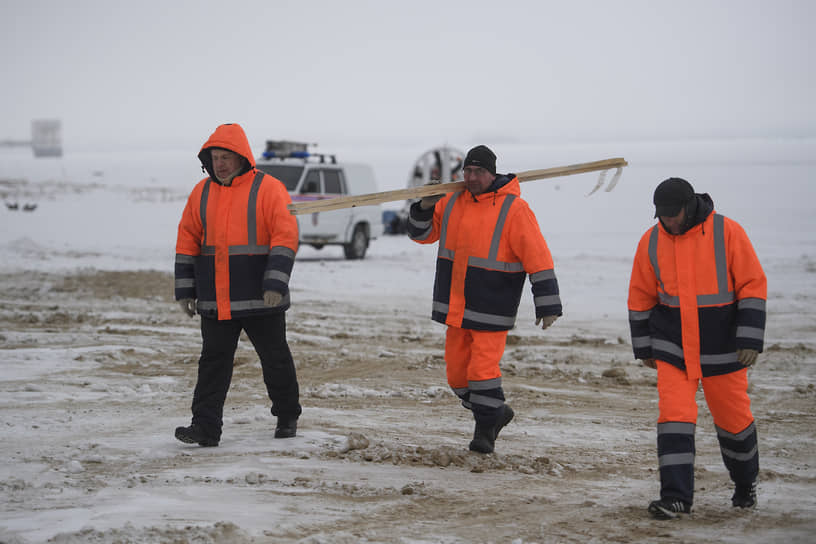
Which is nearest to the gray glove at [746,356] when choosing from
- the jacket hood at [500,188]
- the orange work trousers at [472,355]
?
the orange work trousers at [472,355]

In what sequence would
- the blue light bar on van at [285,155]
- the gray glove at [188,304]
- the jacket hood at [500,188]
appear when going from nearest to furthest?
the jacket hood at [500,188], the gray glove at [188,304], the blue light bar on van at [285,155]

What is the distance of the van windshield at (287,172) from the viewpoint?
60.8 feet

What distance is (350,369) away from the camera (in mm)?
8609

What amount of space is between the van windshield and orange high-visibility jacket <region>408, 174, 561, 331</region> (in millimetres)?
13166

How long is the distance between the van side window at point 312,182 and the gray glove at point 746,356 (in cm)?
1463

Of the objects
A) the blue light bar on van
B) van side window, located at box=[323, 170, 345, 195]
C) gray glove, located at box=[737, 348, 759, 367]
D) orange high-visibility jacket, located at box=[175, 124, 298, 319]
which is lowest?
gray glove, located at box=[737, 348, 759, 367]

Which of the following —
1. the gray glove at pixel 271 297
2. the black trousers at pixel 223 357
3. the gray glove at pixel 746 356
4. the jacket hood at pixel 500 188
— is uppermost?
the jacket hood at pixel 500 188

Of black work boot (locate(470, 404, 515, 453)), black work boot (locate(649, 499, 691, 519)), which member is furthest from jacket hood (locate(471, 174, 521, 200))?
black work boot (locate(649, 499, 691, 519))

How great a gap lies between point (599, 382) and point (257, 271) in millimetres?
3899

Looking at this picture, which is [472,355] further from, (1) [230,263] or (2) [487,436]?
(1) [230,263]

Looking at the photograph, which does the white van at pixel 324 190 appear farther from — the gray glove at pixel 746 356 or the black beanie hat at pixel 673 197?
the gray glove at pixel 746 356

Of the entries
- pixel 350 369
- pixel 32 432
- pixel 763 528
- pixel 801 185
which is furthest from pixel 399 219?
pixel 801 185

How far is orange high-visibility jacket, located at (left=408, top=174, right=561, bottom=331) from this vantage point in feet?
17.9

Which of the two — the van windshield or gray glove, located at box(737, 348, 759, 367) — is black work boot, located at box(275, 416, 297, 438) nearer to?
gray glove, located at box(737, 348, 759, 367)
